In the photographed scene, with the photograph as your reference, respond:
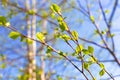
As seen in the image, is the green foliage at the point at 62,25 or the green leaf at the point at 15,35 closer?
the green foliage at the point at 62,25

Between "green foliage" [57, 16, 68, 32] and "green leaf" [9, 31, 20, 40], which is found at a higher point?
"green leaf" [9, 31, 20, 40]

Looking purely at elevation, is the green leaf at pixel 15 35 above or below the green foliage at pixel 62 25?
above

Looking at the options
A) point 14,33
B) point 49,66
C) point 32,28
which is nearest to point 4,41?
point 32,28

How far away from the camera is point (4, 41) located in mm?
7922

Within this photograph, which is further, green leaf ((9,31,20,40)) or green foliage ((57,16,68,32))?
green leaf ((9,31,20,40))

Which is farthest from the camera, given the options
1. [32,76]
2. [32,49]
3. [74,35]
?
[32,49]

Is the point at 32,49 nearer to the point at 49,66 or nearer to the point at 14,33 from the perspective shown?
the point at 49,66

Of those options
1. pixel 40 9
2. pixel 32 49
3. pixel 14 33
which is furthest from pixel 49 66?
pixel 14 33

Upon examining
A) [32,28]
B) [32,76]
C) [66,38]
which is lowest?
[66,38]

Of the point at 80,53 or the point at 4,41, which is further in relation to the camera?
the point at 4,41

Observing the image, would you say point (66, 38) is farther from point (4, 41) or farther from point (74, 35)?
point (4, 41)

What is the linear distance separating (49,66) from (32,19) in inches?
54.5

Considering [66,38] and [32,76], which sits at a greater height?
[32,76]

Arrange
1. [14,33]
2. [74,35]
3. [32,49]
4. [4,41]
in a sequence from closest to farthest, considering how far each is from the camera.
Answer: [74,35] < [14,33] < [32,49] < [4,41]
